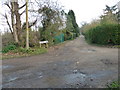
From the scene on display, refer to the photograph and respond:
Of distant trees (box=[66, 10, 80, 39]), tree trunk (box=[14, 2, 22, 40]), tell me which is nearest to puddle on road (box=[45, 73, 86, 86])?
tree trunk (box=[14, 2, 22, 40])

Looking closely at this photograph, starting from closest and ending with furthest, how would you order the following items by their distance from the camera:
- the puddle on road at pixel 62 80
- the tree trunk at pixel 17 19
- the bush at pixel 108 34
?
1. the puddle on road at pixel 62 80
2. the tree trunk at pixel 17 19
3. the bush at pixel 108 34

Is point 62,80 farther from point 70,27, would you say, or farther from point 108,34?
point 70,27

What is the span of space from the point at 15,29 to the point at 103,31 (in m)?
10.5

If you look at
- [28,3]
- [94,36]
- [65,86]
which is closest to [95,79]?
[65,86]

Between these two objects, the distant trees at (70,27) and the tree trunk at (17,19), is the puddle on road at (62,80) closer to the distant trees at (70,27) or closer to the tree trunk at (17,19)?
the tree trunk at (17,19)

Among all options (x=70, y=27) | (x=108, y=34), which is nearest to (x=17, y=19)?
(x=108, y=34)

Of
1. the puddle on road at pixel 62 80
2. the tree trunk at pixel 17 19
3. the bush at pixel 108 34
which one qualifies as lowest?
the puddle on road at pixel 62 80

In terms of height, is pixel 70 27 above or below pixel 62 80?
above

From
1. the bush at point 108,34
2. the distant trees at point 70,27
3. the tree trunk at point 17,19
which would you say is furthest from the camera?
the distant trees at point 70,27

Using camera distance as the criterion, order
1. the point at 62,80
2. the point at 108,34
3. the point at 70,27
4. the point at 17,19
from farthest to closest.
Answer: the point at 70,27 < the point at 108,34 < the point at 17,19 < the point at 62,80

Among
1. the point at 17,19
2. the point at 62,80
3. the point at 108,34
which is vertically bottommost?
the point at 62,80

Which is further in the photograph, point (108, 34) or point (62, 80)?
point (108, 34)

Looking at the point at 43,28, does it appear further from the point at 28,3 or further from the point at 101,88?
the point at 101,88

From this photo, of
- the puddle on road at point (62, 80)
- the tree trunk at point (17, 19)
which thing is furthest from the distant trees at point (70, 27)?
the puddle on road at point (62, 80)
